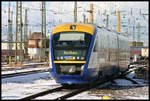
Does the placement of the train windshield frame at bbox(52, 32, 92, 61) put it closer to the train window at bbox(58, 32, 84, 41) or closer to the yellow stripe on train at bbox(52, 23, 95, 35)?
the train window at bbox(58, 32, 84, 41)

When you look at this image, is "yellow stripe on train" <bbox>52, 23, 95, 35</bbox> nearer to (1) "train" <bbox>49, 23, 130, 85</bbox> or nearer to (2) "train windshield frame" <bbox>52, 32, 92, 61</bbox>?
(1) "train" <bbox>49, 23, 130, 85</bbox>

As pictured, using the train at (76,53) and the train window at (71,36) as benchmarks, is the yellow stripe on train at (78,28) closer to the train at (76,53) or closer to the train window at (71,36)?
the train at (76,53)

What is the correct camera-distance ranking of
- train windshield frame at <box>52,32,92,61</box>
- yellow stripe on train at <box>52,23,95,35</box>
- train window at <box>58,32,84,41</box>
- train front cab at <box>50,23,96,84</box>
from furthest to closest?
yellow stripe on train at <box>52,23,95,35</box> → train window at <box>58,32,84,41</box> → train windshield frame at <box>52,32,92,61</box> → train front cab at <box>50,23,96,84</box>

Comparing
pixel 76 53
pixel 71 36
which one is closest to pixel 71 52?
pixel 76 53

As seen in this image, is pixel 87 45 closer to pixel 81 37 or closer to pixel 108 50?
pixel 81 37

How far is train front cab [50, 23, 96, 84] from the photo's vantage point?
46.5 ft

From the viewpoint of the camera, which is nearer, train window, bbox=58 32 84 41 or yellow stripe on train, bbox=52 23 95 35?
train window, bbox=58 32 84 41

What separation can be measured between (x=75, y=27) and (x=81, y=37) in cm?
62

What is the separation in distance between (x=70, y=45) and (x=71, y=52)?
1.12 ft

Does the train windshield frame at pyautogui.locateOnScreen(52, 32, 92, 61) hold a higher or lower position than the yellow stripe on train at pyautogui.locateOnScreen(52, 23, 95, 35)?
lower

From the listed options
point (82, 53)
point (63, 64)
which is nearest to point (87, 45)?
point (82, 53)

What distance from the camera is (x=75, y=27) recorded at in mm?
15133

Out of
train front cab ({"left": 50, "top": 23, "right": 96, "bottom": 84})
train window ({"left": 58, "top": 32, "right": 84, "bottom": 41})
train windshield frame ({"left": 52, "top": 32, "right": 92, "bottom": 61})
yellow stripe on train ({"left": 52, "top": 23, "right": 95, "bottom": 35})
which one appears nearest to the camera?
train front cab ({"left": 50, "top": 23, "right": 96, "bottom": 84})

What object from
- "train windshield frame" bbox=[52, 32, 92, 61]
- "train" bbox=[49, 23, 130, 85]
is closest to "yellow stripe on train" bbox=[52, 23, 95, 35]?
"train" bbox=[49, 23, 130, 85]
